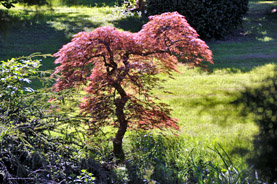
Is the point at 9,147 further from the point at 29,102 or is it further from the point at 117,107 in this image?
the point at 117,107

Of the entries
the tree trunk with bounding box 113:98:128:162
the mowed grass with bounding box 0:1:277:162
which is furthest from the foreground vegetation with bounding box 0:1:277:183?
the tree trunk with bounding box 113:98:128:162

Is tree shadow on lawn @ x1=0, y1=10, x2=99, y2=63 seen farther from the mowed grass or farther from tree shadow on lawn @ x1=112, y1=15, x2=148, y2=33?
tree shadow on lawn @ x1=112, y1=15, x2=148, y2=33

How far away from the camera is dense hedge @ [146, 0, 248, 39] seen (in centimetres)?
1082

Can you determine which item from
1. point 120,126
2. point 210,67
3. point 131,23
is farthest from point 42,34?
point 120,126

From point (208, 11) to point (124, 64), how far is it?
294 inches

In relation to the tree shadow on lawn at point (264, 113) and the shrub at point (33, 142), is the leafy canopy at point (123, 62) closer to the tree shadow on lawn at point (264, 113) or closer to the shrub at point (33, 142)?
the shrub at point (33, 142)

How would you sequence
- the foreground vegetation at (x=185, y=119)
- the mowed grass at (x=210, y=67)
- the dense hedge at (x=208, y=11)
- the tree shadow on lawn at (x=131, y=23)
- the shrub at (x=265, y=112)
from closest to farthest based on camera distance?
the shrub at (x=265, y=112)
the foreground vegetation at (x=185, y=119)
the mowed grass at (x=210, y=67)
the dense hedge at (x=208, y=11)
the tree shadow on lawn at (x=131, y=23)

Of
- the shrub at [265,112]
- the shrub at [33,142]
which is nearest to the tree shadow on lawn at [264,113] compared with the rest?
the shrub at [265,112]

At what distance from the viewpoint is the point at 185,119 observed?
19.0 ft

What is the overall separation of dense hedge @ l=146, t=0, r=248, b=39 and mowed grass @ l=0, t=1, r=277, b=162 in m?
0.51

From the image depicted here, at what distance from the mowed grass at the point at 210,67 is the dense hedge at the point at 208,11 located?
507mm

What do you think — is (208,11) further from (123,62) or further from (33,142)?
(33,142)

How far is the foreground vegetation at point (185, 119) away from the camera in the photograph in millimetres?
3049

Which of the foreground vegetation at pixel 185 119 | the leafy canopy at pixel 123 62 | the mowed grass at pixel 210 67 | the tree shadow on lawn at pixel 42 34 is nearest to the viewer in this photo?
the foreground vegetation at pixel 185 119
